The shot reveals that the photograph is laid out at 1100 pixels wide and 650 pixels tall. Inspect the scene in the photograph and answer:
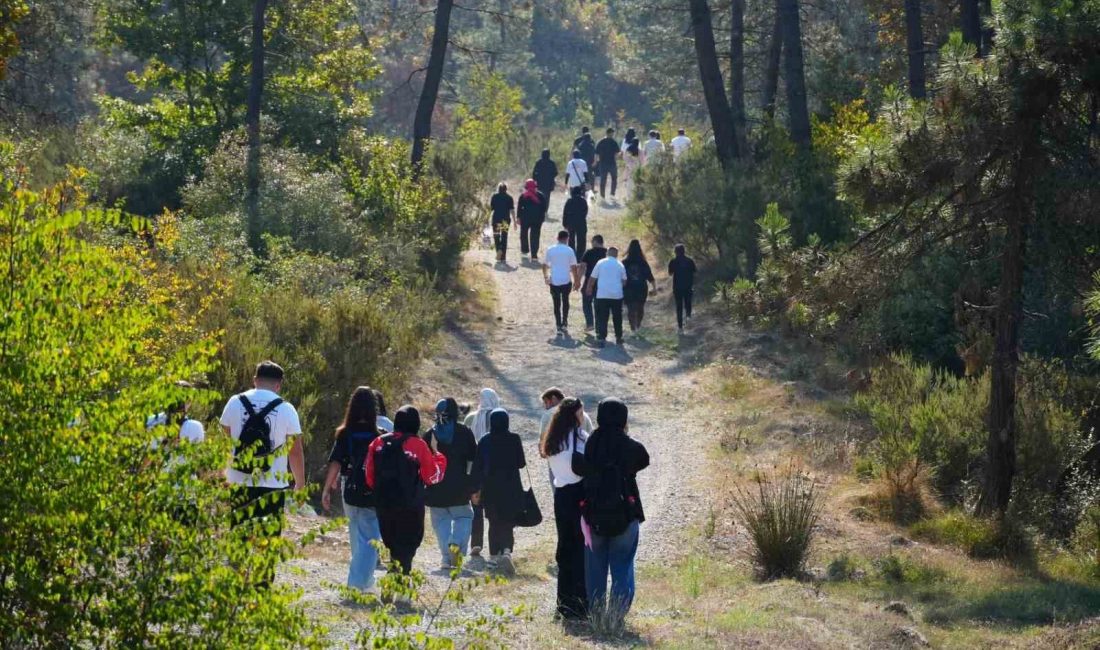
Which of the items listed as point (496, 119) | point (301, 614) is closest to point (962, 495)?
point (301, 614)

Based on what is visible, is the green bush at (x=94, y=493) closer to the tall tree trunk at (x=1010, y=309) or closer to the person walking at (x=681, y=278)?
the tall tree trunk at (x=1010, y=309)

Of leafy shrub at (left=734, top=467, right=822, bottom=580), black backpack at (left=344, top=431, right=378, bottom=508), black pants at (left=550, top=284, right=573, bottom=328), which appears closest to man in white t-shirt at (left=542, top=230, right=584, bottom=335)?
black pants at (left=550, top=284, right=573, bottom=328)

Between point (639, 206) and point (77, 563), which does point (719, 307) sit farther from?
point (77, 563)

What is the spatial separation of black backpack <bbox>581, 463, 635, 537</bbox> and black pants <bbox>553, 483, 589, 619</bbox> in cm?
34

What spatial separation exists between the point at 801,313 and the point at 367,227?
10529 millimetres

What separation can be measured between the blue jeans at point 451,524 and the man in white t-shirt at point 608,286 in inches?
365

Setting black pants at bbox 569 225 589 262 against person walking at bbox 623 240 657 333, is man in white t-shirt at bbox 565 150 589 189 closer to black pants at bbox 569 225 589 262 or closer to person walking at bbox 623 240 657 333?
black pants at bbox 569 225 589 262

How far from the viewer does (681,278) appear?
22.0 m

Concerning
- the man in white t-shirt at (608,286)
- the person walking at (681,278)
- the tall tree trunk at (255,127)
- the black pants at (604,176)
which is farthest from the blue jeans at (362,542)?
the black pants at (604,176)

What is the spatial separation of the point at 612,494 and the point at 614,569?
642mm

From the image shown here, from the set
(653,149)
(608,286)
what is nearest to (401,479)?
(608,286)

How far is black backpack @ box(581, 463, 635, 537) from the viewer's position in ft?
28.6

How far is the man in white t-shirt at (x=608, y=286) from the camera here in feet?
67.8

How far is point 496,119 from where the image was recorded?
4200cm
